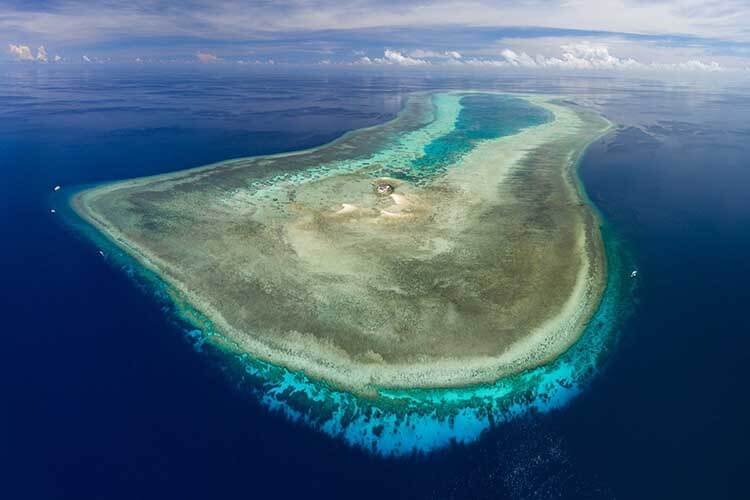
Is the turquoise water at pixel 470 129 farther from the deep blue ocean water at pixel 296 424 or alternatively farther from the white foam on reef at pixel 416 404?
the white foam on reef at pixel 416 404

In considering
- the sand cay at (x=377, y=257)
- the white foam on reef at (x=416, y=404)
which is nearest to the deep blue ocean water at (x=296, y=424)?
Result: the white foam on reef at (x=416, y=404)

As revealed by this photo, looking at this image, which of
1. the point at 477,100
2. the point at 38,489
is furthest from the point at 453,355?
the point at 477,100

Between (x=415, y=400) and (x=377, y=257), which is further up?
(x=377, y=257)

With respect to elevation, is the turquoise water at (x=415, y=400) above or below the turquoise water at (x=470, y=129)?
below

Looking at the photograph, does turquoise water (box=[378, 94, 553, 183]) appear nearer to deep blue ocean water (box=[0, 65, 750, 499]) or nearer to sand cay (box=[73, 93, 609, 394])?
sand cay (box=[73, 93, 609, 394])

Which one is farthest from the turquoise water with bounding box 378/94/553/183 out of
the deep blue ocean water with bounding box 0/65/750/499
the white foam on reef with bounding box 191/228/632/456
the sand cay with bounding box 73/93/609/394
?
the white foam on reef with bounding box 191/228/632/456

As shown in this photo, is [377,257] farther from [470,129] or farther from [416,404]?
[470,129]

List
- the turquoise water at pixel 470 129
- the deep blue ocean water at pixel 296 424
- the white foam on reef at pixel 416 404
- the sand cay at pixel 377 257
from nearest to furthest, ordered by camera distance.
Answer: the deep blue ocean water at pixel 296 424 < the white foam on reef at pixel 416 404 < the sand cay at pixel 377 257 < the turquoise water at pixel 470 129

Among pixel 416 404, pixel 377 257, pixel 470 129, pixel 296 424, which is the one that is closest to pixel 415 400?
pixel 416 404
